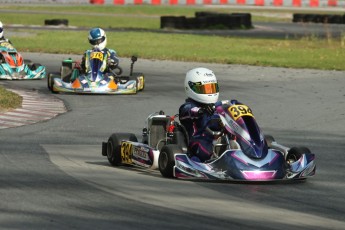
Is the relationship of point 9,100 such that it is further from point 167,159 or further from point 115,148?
point 167,159

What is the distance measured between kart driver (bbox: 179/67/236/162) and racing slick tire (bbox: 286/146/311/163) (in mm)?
669

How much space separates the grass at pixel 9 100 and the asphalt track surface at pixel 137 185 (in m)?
0.74

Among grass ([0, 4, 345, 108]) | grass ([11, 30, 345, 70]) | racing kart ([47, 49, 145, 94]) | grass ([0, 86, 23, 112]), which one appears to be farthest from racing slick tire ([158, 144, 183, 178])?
grass ([11, 30, 345, 70])

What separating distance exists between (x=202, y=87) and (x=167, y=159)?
92cm

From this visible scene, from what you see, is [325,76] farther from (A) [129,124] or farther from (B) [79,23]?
(B) [79,23]

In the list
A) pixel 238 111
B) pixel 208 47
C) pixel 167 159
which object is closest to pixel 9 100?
pixel 167 159

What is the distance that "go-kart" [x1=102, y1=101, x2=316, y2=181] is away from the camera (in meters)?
9.43

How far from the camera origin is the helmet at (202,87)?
1025 centimetres

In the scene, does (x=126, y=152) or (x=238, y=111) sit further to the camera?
(x=126, y=152)

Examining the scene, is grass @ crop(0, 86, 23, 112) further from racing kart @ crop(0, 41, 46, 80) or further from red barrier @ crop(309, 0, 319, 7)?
red barrier @ crop(309, 0, 319, 7)

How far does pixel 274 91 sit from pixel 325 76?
9.57 ft

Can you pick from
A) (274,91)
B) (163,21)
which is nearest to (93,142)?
(274,91)

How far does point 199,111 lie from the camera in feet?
32.8

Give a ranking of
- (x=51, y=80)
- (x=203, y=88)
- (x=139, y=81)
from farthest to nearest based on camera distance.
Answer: (x=139, y=81) → (x=51, y=80) → (x=203, y=88)
